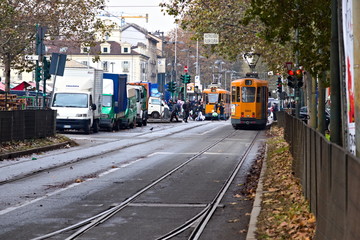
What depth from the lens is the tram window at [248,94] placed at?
1986 inches

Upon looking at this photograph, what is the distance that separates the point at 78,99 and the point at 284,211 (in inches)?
1164

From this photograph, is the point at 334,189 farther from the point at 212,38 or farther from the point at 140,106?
the point at 140,106

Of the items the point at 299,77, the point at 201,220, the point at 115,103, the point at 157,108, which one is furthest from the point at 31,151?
the point at 157,108

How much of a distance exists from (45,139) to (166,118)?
4383 centimetres

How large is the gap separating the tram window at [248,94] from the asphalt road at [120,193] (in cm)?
2385

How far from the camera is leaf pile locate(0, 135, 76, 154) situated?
2521 cm

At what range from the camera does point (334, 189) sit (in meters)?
7.48

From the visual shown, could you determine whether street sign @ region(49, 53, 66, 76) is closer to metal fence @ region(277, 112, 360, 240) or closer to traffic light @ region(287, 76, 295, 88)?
traffic light @ region(287, 76, 295, 88)

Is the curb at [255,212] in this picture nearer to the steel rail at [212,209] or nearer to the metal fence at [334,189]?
the steel rail at [212,209]

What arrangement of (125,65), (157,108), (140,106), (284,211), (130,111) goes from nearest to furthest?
(284,211), (130,111), (140,106), (157,108), (125,65)

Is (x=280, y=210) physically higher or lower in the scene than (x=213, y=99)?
lower

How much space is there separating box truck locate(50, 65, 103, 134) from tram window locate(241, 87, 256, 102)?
34.3ft

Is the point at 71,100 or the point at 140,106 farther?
the point at 140,106

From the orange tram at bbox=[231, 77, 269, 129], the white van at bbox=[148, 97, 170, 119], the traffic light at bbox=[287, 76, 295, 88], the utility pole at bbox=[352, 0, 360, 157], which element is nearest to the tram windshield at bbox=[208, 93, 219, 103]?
the white van at bbox=[148, 97, 170, 119]
